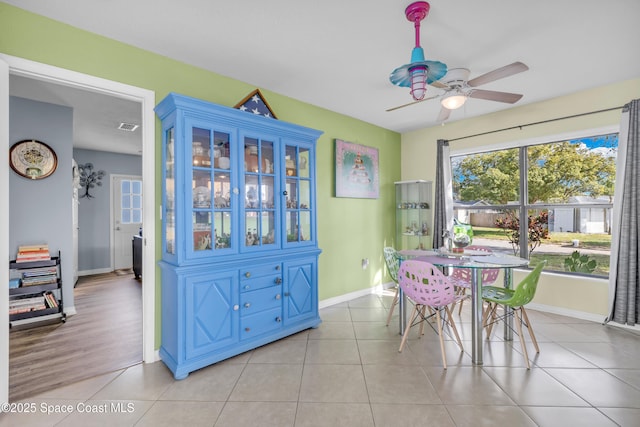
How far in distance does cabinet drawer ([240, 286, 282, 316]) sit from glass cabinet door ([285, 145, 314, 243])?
52 cm

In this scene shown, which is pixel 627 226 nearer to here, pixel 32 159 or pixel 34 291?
pixel 34 291

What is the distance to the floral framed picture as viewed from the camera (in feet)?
13.4

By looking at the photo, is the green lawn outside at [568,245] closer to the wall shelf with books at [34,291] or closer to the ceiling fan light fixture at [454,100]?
the ceiling fan light fixture at [454,100]

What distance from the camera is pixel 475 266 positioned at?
2.38m

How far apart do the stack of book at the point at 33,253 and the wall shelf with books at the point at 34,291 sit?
23 millimetres

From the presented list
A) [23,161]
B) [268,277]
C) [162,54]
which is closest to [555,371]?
[268,277]

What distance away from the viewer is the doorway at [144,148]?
1.88 metres

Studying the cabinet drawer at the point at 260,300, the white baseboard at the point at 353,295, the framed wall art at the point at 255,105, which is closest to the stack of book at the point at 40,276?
the cabinet drawer at the point at 260,300

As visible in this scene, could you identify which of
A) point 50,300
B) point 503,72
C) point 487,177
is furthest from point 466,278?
point 50,300

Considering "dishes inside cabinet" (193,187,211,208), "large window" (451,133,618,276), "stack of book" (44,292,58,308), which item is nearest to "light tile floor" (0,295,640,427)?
"large window" (451,133,618,276)

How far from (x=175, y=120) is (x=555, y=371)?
3.47 m

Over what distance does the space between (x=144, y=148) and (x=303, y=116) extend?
1.83 metres

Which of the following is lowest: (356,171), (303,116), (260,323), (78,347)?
(78,347)

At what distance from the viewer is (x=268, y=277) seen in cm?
275
